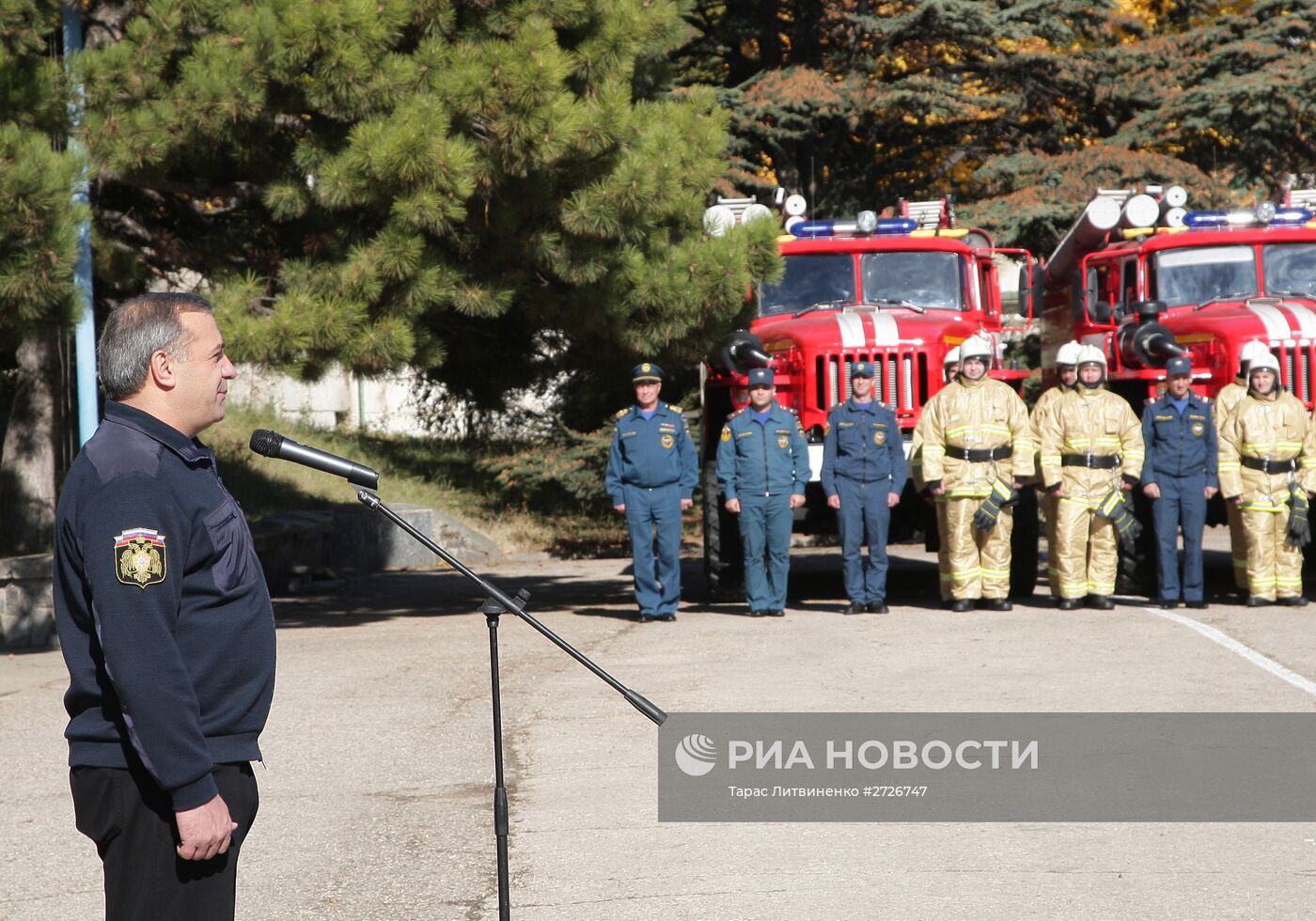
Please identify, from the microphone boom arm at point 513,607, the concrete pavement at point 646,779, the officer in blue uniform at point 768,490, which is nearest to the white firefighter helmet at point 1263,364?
the concrete pavement at point 646,779

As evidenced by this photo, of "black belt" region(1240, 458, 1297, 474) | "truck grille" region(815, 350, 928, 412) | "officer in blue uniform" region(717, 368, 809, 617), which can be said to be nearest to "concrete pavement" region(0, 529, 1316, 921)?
"officer in blue uniform" region(717, 368, 809, 617)

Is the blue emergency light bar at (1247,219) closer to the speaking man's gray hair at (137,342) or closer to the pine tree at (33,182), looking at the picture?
the pine tree at (33,182)

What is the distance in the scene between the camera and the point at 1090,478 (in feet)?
39.4

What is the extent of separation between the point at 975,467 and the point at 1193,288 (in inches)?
126

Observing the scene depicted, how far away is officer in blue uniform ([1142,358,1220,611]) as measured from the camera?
39.7 ft

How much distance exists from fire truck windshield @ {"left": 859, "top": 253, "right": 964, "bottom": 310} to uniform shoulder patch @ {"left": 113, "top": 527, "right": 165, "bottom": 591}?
11.1 metres

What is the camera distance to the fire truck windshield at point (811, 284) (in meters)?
13.5

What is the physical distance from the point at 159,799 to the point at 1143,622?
9.02 meters

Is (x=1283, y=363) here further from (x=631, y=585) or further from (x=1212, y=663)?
(x=631, y=585)

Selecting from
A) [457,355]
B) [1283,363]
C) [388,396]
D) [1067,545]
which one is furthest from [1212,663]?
[388,396]

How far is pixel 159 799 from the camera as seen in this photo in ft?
9.64

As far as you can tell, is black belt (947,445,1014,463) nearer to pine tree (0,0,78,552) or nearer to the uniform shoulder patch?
pine tree (0,0,78,552)

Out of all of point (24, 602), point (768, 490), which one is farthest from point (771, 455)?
point (24, 602)

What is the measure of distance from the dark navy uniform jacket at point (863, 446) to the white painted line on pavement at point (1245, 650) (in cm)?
211
